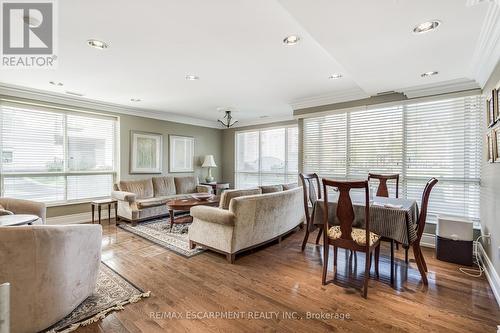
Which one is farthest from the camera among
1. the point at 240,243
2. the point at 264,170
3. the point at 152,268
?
the point at 264,170

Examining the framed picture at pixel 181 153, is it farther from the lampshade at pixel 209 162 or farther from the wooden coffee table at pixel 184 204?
the wooden coffee table at pixel 184 204

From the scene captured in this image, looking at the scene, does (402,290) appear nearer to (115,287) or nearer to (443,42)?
(443,42)

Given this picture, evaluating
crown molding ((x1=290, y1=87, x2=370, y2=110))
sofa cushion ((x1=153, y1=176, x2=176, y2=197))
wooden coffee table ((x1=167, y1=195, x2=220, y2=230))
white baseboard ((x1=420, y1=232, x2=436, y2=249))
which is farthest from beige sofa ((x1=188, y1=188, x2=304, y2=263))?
sofa cushion ((x1=153, y1=176, x2=176, y2=197))

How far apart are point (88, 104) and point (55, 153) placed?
118 cm

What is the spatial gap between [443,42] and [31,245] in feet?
12.6

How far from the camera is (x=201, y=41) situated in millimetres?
2518

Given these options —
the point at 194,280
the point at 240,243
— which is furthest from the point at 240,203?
the point at 194,280

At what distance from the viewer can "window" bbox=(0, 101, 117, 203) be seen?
4195mm

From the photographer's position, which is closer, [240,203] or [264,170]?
[240,203]

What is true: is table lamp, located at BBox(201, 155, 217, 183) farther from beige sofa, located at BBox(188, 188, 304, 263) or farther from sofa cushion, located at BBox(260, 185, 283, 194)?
beige sofa, located at BBox(188, 188, 304, 263)

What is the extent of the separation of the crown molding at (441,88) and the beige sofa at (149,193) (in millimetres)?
4736

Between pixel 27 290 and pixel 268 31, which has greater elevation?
pixel 268 31

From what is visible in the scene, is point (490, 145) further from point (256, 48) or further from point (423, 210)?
point (256, 48)

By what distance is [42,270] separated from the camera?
170 cm
